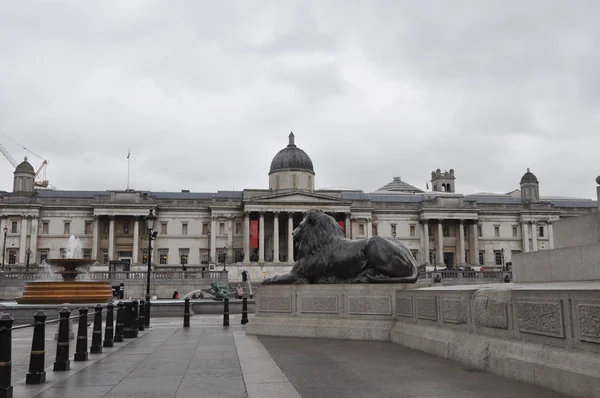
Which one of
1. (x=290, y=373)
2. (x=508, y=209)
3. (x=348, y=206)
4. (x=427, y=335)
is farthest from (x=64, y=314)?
(x=508, y=209)

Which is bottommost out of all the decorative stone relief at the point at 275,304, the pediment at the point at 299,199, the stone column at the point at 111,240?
the decorative stone relief at the point at 275,304

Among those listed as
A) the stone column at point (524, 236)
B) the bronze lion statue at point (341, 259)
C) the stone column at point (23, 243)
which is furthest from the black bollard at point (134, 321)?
the stone column at point (524, 236)

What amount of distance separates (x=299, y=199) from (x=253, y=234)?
329 inches

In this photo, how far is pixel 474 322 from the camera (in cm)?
844

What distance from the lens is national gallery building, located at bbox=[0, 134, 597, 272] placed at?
80062 mm

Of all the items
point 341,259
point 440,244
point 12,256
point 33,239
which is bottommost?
point 341,259

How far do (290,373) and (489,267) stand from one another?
84067 mm

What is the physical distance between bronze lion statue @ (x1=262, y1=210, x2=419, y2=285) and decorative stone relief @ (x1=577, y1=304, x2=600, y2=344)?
6.93m

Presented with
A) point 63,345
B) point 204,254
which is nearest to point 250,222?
point 204,254

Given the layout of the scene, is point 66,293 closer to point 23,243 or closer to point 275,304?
point 275,304

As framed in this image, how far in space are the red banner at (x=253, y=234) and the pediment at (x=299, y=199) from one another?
10.3 feet

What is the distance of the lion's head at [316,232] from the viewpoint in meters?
14.2

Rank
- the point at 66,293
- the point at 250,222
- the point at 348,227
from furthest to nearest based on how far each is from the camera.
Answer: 1. the point at 348,227
2. the point at 250,222
3. the point at 66,293

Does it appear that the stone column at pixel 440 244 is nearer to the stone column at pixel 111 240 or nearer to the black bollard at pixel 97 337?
the stone column at pixel 111 240
